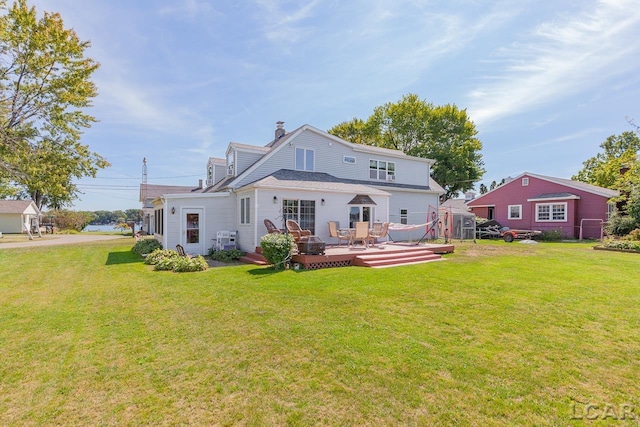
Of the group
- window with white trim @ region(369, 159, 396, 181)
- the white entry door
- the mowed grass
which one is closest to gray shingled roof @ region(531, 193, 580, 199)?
window with white trim @ region(369, 159, 396, 181)

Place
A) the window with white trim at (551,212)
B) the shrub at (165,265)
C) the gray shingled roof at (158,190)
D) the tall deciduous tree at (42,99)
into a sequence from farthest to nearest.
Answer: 1. the gray shingled roof at (158,190)
2. the window with white trim at (551,212)
3. the tall deciduous tree at (42,99)
4. the shrub at (165,265)

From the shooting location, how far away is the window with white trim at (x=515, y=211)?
24.2m

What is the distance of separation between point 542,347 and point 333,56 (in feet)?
41.3

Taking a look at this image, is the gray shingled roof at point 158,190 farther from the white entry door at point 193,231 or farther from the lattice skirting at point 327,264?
the lattice skirting at point 327,264

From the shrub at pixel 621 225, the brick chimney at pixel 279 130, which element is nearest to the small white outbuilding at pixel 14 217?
the brick chimney at pixel 279 130

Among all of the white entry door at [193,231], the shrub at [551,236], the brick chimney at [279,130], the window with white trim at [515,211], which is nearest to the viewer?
the white entry door at [193,231]

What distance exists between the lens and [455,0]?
338 inches

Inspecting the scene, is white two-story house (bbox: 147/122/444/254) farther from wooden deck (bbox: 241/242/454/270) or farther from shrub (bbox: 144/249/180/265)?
wooden deck (bbox: 241/242/454/270)

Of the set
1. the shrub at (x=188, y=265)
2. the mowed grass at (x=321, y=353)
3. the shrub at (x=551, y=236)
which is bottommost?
the mowed grass at (x=321, y=353)

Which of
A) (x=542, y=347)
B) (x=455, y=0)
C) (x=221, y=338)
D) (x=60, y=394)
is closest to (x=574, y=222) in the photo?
(x=455, y=0)

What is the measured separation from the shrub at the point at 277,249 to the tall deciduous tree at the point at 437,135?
27.9m

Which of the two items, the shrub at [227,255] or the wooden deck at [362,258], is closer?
the wooden deck at [362,258]

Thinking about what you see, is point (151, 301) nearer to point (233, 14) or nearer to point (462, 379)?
point (462, 379)

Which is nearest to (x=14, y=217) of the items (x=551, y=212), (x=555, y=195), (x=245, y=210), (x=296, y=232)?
(x=245, y=210)
